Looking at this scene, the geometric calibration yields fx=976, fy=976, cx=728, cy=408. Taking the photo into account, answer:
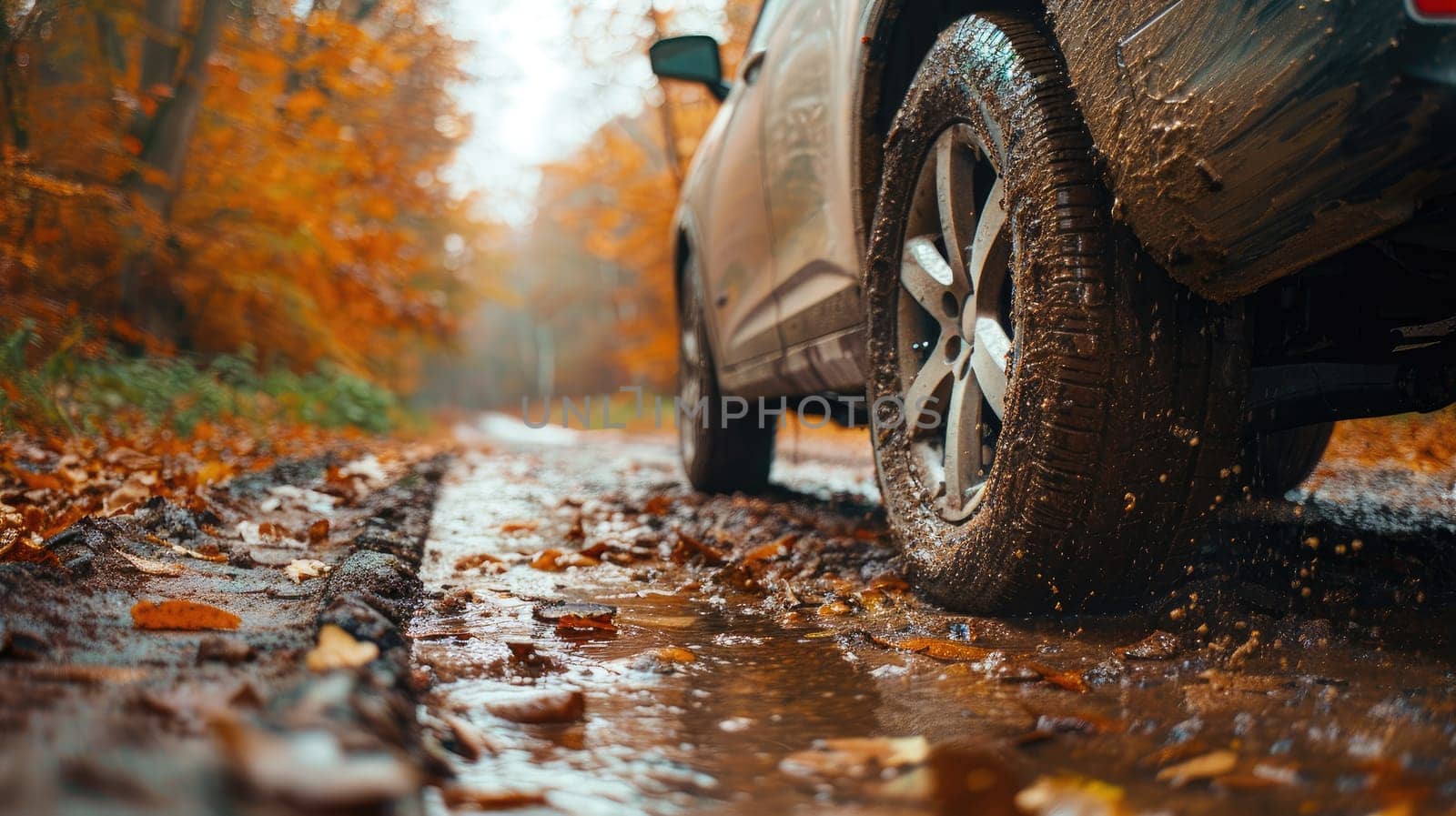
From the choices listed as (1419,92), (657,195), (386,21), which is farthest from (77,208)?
(657,195)

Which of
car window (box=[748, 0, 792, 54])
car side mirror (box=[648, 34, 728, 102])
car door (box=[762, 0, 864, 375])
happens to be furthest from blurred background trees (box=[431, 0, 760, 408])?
car door (box=[762, 0, 864, 375])

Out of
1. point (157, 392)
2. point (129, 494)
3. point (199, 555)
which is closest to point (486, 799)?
point (199, 555)

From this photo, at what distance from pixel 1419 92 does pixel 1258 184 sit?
8.8 inches

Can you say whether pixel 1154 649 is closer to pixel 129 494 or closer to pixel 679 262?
pixel 129 494

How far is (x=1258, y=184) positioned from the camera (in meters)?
1.30

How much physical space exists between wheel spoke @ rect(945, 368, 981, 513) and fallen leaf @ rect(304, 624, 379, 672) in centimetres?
118

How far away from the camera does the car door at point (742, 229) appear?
3225mm

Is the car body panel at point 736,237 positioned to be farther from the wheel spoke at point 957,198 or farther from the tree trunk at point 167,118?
the tree trunk at point 167,118

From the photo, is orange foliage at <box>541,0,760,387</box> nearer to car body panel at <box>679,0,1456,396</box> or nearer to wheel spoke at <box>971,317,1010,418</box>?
wheel spoke at <box>971,317,1010,418</box>

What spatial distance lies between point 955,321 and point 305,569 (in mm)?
1547

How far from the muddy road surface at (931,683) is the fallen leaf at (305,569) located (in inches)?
10.5

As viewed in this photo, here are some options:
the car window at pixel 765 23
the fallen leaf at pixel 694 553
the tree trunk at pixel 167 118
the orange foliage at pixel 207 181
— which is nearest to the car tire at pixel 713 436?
the car window at pixel 765 23

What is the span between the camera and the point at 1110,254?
63.1 inches

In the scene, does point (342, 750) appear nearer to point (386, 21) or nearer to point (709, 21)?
point (386, 21)
